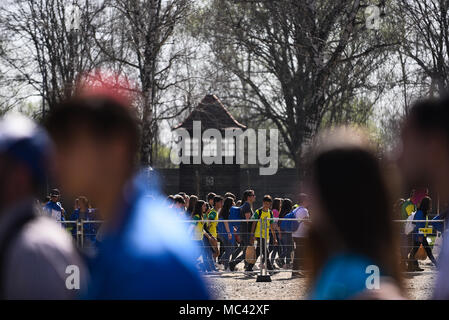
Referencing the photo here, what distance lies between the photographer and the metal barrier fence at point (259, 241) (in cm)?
1711

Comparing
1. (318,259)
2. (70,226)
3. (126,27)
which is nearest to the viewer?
(318,259)

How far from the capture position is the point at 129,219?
2986 mm

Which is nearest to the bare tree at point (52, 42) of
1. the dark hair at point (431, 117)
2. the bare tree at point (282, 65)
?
the bare tree at point (282, 65)

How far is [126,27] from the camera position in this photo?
107 ft

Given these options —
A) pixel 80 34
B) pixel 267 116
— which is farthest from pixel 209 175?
pixel 80 34

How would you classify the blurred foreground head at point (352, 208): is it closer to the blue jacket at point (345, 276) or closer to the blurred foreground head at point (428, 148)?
the blue jacket at point (345, 276)

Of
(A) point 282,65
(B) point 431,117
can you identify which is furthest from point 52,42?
(B) point 431,117

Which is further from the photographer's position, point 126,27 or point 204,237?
point 126,27

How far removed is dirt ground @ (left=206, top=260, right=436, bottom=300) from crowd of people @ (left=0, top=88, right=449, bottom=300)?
10.0 metres

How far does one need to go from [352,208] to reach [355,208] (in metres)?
0.01

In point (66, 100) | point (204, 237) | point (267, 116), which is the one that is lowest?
point (204, 237)

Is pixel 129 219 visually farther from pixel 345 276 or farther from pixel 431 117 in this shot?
pixel 431 117
